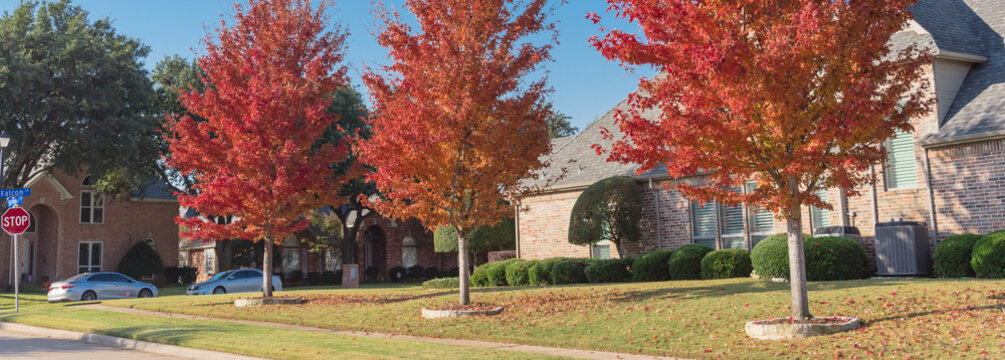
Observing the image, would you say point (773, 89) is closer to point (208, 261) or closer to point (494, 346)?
point (494, 346)

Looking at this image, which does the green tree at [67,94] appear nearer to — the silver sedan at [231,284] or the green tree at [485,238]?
the silver sedan at [231,284]

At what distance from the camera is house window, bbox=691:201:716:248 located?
22406 mm

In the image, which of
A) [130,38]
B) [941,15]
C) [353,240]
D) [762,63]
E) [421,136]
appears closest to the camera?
[762,63]

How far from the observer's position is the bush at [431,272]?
48.8 meters

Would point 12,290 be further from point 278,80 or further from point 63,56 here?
point 278,80

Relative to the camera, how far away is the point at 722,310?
13.3 metres

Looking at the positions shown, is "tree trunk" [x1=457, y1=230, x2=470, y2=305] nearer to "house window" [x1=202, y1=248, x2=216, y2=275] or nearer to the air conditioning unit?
the air conditioning unit

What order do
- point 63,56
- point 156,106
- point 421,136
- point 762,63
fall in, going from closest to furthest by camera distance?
point 762,63 < point 421,136 < point 63,56 < point 156,106

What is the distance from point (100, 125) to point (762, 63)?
27671mm

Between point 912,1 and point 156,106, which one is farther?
point 156,106

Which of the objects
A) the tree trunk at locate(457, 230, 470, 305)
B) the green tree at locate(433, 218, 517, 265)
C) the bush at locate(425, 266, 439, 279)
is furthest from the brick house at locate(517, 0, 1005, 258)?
the bush at locate(425, 266, 439, 279)

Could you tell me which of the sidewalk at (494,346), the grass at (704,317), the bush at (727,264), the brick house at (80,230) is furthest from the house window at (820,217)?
the brick house at (80,230)

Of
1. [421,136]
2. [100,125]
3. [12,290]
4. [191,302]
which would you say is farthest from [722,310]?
[12,290]

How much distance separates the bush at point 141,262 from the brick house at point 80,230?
103cm
